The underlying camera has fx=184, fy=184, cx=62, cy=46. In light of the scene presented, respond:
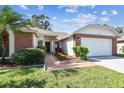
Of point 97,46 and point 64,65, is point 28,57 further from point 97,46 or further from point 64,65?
point 97,46

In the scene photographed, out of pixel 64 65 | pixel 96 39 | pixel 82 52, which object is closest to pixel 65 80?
pixel 64 65

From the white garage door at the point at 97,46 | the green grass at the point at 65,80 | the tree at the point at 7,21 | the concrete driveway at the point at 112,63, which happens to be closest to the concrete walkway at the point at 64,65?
the concrete driveway at the point at 112,63

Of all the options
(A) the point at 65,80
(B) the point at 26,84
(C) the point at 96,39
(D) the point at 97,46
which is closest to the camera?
(B) the point at 26,84

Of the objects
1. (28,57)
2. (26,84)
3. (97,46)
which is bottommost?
(26,84)

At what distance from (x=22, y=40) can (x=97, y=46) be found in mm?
8798

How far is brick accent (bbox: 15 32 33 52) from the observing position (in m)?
17.7

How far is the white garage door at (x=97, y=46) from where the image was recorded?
69.1 ft

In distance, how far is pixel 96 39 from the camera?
21.8 meters

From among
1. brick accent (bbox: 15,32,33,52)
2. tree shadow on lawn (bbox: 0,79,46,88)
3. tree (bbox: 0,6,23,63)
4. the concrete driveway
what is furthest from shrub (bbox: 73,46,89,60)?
tree shadow on lawn (bbox: 0,79,46,88)

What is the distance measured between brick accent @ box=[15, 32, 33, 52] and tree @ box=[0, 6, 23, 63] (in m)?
1.52

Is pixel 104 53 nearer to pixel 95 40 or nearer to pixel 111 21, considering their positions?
pixel 95 40

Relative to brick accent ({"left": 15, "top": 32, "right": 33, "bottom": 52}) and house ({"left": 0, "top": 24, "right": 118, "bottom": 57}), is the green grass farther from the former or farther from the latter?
house ({"left": 0, "top": 24, "right": 118, "bottom": 57})

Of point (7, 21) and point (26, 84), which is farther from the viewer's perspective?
point (7, 21)
